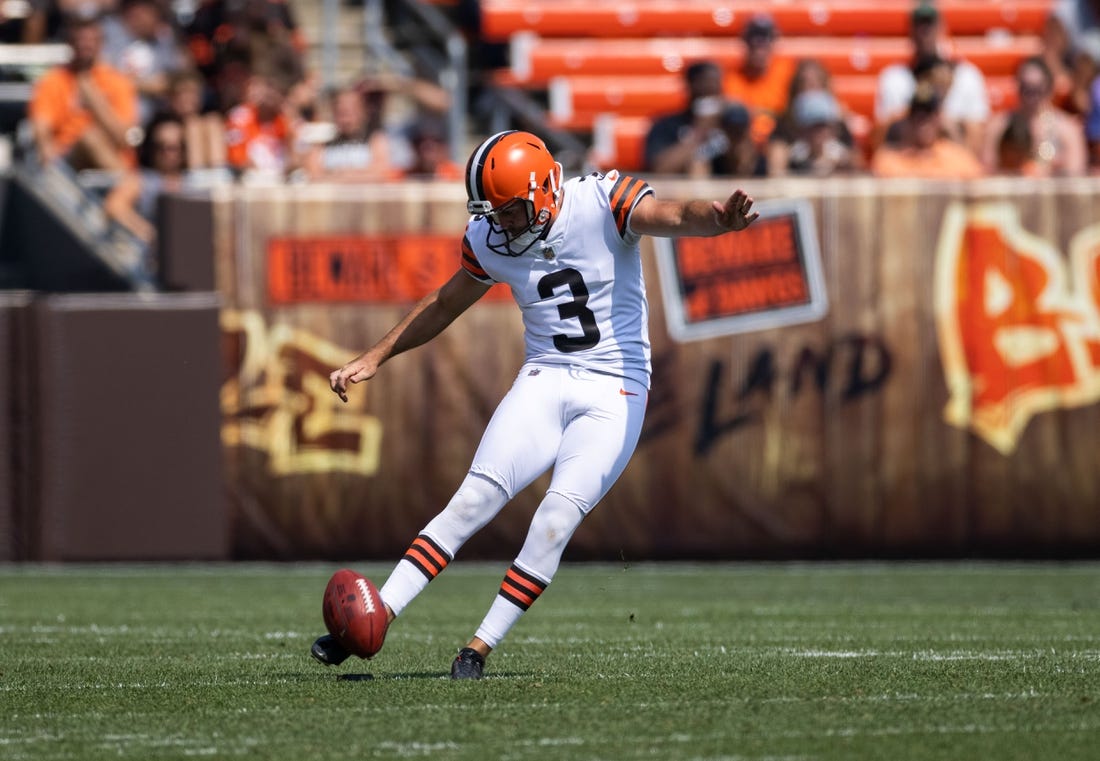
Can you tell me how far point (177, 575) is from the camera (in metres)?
12.3

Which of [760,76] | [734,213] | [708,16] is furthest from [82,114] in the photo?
[734,213]

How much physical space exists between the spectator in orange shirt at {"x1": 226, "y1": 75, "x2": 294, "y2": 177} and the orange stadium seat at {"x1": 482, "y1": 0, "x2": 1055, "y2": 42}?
4355 millimetres

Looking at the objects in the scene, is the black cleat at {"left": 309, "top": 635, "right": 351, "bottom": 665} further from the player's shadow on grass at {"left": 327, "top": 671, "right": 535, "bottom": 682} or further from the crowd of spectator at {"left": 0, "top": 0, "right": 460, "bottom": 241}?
the crowd of spectator at {"left": 0, "top": 0, "right": 460, "bottom": 241}

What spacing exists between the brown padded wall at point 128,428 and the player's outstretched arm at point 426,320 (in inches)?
237

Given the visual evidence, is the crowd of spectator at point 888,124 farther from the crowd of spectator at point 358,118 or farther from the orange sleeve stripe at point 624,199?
the orange sleeve stripe at point 624,199

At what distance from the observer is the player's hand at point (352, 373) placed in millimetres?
6781

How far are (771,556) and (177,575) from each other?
4.12 m

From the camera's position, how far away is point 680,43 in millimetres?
18500

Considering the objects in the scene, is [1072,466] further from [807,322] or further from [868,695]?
[868,695]

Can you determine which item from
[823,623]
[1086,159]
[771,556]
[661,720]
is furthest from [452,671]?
[1086,159]

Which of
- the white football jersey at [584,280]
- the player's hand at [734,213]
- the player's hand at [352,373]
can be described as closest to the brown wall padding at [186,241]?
the player's hand at [352,373]

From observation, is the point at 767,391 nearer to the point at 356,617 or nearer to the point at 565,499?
the point at 565,499

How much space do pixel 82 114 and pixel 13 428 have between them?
2.91 metres

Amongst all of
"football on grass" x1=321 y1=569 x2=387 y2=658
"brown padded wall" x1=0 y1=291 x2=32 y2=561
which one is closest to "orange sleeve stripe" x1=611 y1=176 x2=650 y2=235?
"football on grass" x1=321 y1=569 x2=387 y2=658
